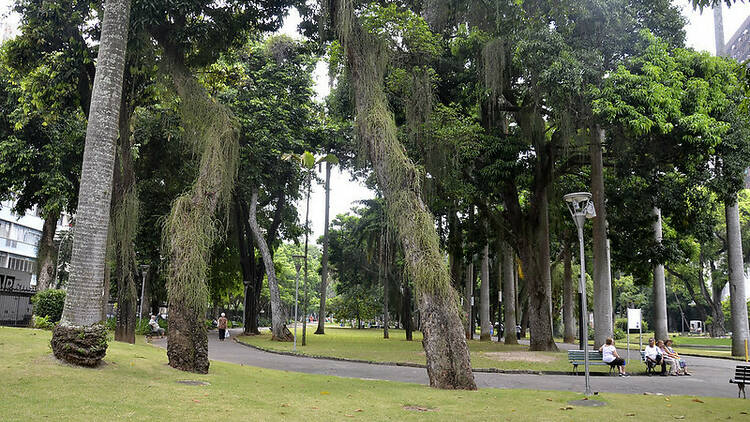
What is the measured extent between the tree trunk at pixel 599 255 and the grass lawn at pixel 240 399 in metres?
8.31

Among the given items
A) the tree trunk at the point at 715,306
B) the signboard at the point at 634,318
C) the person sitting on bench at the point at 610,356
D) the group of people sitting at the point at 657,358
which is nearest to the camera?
the person sitting on bench at the point at 610,356

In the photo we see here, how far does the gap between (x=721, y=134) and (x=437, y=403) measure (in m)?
12.3

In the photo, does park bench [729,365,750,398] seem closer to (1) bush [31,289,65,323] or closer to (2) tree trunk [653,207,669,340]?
(2) tree trunk [653,207,669,340]

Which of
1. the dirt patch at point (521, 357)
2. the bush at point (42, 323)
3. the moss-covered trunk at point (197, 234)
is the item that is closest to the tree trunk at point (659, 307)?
the dirt patch at point (521, 357)

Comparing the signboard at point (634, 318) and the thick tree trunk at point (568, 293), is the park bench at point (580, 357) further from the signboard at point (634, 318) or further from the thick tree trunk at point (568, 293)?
the thick tree trunk at point (568, 293)

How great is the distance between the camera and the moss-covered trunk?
426 inches

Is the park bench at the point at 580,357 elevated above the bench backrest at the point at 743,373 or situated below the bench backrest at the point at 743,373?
below

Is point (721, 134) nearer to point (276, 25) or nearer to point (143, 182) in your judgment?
point (276, 25)

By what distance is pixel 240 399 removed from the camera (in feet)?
27.3

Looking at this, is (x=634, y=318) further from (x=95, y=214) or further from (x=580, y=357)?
(x=95, y=214)

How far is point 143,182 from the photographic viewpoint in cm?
2542

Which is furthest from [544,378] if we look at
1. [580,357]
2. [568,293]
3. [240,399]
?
[568,293]

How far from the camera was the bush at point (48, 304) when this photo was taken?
18.2 metres

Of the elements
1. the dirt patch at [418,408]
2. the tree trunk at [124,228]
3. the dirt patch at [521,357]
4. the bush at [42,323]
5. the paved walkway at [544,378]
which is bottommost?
the paved walkway at [544,378]
